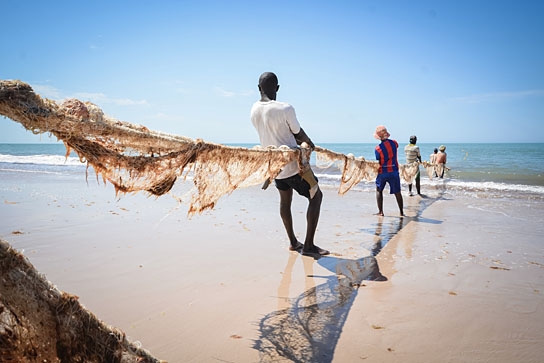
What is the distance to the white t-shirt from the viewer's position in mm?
3738

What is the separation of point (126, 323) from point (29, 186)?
9168mm

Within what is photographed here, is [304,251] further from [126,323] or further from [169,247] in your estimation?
[126,323]

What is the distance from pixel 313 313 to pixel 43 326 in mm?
1877

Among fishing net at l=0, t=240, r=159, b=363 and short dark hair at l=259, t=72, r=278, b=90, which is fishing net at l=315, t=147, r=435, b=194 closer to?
short dark hair at l=259, t=72, r=278, b=90

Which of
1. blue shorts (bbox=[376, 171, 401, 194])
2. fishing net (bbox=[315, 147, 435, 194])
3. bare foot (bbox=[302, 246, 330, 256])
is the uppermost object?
fishing net (bbox=[315, 147, 435, 194])

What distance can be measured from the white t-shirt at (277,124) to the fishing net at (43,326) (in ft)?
8.85

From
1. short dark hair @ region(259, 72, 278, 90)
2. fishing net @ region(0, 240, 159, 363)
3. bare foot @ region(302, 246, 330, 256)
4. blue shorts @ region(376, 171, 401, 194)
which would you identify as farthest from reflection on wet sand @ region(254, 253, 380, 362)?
blue shorts @ region(376, 171, 401, 194)

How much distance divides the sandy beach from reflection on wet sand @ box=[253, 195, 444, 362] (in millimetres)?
12

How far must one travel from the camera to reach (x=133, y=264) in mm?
3611

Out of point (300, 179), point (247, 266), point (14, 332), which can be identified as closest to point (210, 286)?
point (247, 266)

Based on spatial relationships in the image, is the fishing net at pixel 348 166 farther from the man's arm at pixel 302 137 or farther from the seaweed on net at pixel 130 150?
the seaweed on net at pixel 130 150

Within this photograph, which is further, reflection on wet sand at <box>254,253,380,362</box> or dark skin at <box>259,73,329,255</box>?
dark skin at <box>259,73,329,255</box>

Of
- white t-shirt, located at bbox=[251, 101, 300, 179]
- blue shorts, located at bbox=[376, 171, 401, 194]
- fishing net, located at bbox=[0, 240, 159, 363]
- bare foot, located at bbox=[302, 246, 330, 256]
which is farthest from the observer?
blue shorts, located at bbox=[376, 171, 401, 194]

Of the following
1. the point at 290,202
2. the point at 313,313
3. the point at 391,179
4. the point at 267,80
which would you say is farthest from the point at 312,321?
the point at 391,179
